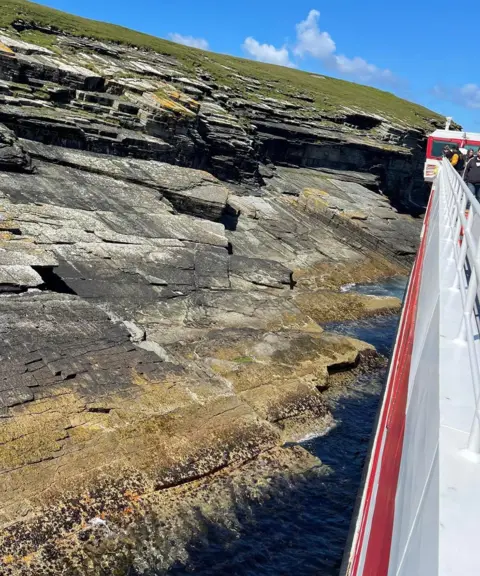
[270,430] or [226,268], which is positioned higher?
[226,268]

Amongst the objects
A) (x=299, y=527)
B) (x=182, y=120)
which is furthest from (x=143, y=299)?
(x=182, y=120)

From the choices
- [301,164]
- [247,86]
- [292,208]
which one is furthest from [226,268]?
[247,86]

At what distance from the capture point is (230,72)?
243 ft

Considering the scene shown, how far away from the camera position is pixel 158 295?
2300 cm

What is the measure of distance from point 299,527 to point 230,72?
2736 inches

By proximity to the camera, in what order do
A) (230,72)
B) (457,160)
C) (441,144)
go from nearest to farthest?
(457,160) < (441,144) < (230,72)

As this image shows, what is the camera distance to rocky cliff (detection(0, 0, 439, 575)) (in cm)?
1282

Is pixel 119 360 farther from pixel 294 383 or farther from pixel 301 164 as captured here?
pixel 301 164

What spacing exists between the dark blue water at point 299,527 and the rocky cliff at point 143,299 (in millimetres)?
789

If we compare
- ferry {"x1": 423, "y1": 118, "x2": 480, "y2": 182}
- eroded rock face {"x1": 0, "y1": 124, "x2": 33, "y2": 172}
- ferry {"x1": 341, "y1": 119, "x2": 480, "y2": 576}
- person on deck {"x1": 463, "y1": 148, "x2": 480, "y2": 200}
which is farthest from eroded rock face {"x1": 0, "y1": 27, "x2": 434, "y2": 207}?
ferry {"x1": 341, "y1": 119, "x2": 480, "y2": 576}

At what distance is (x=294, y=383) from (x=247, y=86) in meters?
56.7

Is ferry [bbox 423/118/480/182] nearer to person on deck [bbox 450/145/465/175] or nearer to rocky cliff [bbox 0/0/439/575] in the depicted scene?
rocky cliff [bbox 0/0/439/575]

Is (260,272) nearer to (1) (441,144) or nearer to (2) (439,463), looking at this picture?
(1) (441,144)

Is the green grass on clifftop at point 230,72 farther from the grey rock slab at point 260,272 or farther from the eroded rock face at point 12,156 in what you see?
the grey rock slab at point 260,272
